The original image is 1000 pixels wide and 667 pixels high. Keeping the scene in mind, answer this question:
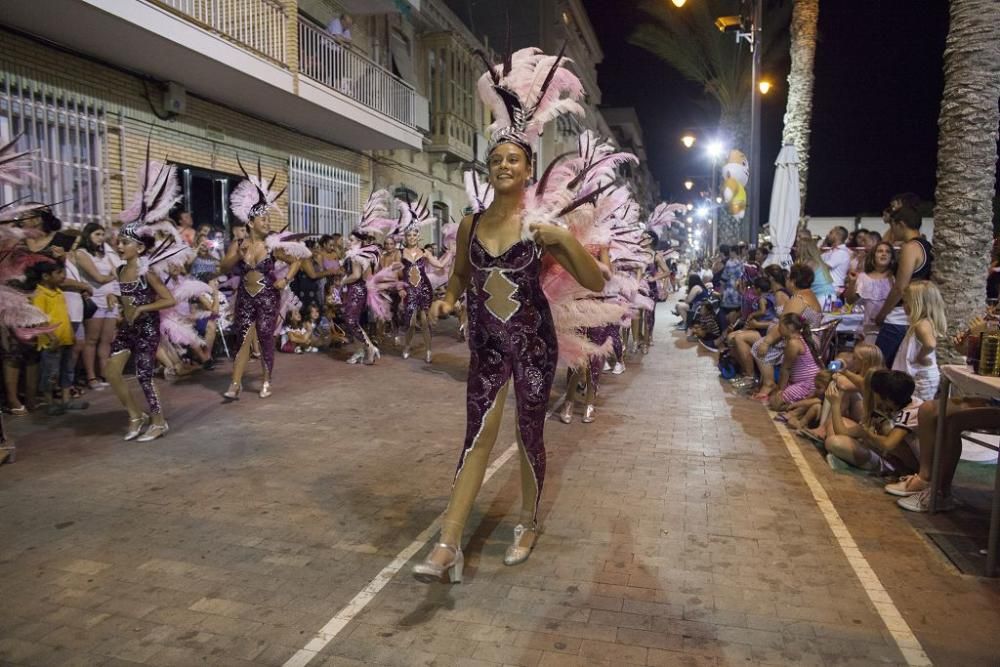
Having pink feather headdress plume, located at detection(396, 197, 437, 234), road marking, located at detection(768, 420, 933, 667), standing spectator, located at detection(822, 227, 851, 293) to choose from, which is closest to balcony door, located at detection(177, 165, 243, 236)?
pink feather headdress plume, located at detection(396, 197, 437, 234)

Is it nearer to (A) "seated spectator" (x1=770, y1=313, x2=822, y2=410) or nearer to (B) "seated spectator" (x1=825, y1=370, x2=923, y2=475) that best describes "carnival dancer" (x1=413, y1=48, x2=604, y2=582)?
(B) "seated spectator" (x1=825, y1=370, x2=923, y2=475)

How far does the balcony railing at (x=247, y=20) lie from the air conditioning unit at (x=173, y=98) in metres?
1.26

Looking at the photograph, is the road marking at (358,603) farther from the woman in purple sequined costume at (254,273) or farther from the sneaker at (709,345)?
the sneaker at (709,345)

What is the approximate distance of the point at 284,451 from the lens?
5.89 meters

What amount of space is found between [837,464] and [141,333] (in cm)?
598

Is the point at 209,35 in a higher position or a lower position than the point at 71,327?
higher

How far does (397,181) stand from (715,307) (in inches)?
386

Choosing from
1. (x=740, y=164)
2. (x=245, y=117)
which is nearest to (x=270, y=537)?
(x=245, y=117)

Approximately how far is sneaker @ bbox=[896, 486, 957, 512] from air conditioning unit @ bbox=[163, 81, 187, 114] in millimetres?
11915

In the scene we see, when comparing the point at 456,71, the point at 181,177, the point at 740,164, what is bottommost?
the point at 181,177

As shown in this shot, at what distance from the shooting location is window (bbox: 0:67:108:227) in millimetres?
9380

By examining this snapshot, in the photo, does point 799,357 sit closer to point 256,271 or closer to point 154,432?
point 256,271

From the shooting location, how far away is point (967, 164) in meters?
7.36

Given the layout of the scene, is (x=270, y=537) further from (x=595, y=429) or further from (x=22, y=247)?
(x=22, y=247)
